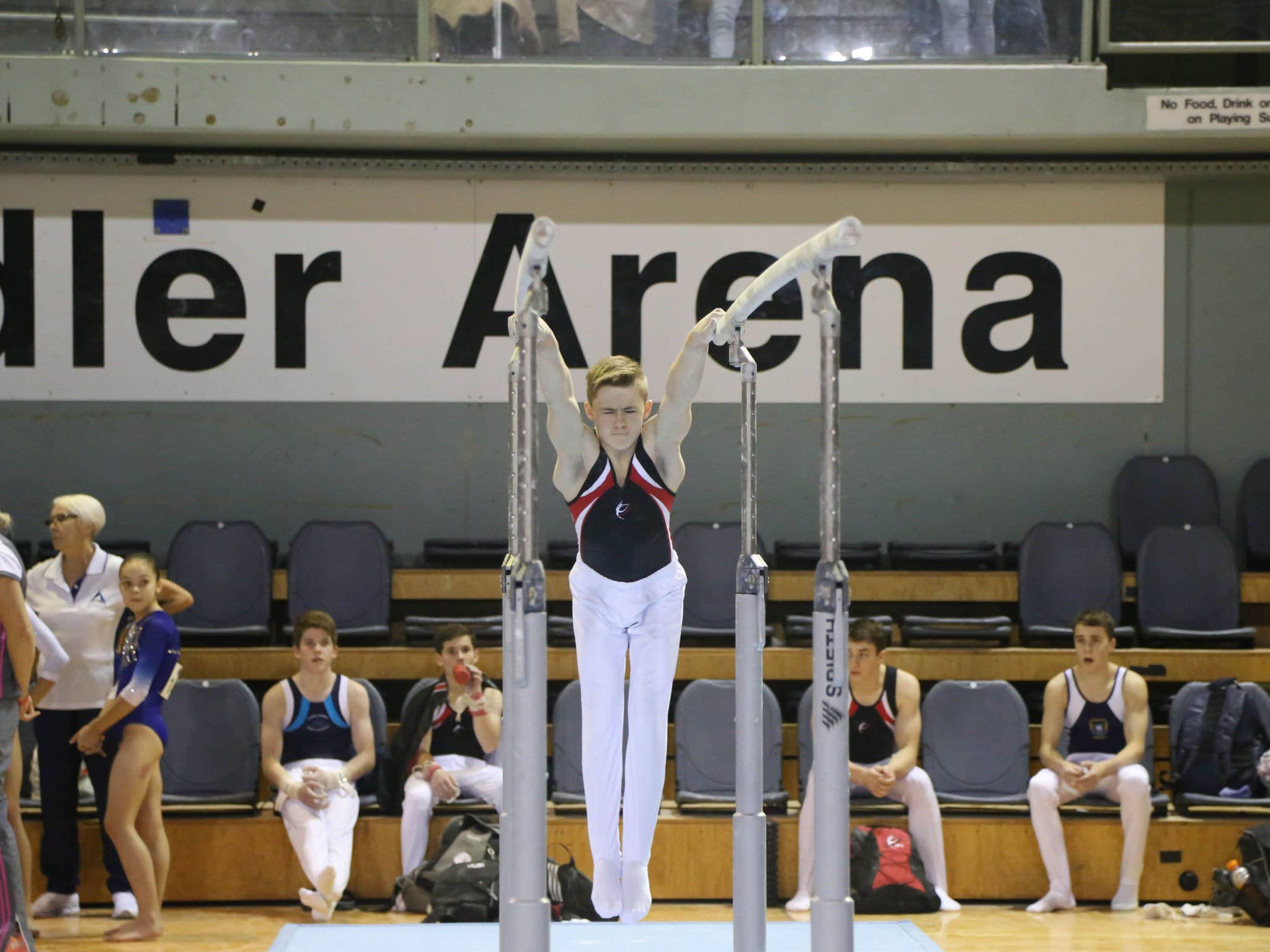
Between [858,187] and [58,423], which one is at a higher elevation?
[858,187]

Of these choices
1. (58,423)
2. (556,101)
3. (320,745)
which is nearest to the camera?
(320,745)

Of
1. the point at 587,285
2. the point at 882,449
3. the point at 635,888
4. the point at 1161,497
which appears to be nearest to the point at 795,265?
the point at 635,888

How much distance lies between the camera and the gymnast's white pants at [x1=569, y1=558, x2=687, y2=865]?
420 cm

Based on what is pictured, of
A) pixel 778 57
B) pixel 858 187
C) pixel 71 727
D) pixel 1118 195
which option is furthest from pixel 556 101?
pixel 71 727

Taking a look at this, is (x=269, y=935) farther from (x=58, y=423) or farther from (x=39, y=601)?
(x=58, y=423)

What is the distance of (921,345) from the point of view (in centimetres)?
918

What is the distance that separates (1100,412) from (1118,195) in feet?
4.76

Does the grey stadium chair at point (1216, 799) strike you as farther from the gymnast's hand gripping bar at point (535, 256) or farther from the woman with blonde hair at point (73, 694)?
the woman with blonde hair at point (73, 694)

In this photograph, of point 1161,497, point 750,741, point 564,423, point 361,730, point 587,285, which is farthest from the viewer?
point 587,285

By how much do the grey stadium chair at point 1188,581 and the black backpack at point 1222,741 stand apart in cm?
96

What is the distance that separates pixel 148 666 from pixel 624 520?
119 inches

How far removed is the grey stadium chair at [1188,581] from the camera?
26.9ft

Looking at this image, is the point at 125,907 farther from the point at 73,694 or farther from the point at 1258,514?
the point at 1258,514

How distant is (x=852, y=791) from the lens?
7184mm
